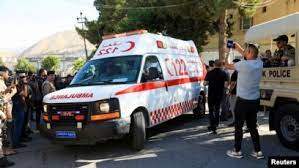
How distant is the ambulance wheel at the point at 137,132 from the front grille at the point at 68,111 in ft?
3.30

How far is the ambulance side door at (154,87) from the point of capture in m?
9.03

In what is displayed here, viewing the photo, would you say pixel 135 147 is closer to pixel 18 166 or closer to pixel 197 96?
pixel 18 166

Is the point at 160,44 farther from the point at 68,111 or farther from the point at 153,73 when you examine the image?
the point at 68,111

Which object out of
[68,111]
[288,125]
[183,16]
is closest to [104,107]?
[68,111]

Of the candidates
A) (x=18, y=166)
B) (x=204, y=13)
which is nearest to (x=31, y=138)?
(x=18, y=166)

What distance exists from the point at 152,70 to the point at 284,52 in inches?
107

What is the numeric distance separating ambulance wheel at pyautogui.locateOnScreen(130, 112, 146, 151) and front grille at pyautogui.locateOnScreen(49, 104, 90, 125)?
1005 millimetres

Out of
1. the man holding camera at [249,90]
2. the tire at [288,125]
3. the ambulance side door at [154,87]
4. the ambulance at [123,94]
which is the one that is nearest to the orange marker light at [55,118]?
the ambulance at [123,94]

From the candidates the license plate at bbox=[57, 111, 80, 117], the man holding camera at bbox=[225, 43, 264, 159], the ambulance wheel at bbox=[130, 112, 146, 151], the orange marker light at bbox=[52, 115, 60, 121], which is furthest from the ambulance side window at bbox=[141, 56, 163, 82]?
the man holding camera at bbox=[225, 43, 264, 159]

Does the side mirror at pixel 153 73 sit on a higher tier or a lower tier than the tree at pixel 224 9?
lower

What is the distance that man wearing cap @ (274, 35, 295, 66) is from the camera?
26.4 ft

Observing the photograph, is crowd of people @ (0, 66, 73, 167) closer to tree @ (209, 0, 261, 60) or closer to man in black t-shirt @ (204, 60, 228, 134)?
man in black t-shirt @ (204, 60, 228, 134)

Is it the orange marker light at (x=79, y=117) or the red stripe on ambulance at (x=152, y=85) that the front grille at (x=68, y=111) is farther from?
the red stripe on ambulance at (x=152, y=85)

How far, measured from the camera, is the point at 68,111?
8016 millimetres
